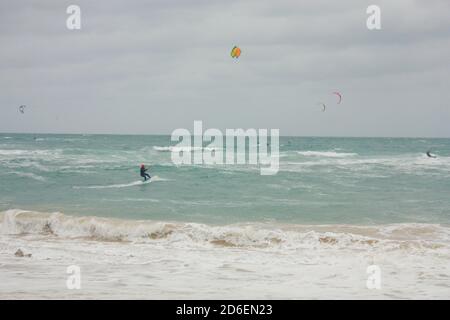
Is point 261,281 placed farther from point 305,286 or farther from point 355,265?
point 355,265

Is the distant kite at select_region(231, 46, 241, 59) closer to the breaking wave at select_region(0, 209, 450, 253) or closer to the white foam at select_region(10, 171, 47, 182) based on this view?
the breaking wave at select_region(0, 209, 450, 253)

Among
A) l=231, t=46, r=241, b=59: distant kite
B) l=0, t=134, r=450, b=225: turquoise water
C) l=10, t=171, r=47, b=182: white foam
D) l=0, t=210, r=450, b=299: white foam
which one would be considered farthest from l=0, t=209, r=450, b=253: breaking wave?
l=10, t=171, r=47, b=182: white foam

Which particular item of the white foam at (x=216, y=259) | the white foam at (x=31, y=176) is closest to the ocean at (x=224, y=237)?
the white foam at (x=216, y=259)

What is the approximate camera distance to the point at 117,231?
35.8 ft

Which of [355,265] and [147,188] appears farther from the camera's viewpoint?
[147,188]

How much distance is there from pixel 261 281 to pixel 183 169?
760 inches

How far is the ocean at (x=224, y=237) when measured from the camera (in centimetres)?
647

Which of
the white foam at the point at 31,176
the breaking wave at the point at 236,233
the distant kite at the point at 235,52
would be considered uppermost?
the distant kite at the point at 235,52

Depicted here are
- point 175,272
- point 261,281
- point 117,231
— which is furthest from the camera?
point 117,231

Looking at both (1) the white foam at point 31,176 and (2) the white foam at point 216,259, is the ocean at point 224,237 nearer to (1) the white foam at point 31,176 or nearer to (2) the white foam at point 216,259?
(2) the white foam at point 216,259

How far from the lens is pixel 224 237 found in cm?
1031

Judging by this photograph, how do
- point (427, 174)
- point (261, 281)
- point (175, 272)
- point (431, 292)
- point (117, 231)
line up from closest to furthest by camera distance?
point (431, 292), point (261, 281), point (175, 272), point (117, 231), point (427, 174)

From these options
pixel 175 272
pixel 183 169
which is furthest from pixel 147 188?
pixel 175 272

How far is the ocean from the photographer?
21.2 ft
